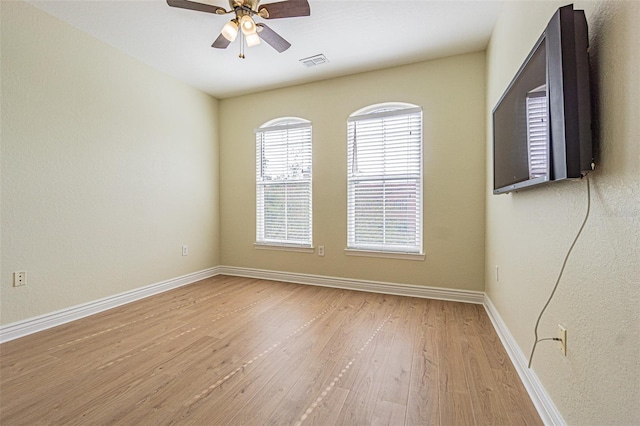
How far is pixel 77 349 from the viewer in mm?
2072

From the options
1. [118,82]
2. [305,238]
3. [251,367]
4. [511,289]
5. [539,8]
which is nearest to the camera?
[539,8]

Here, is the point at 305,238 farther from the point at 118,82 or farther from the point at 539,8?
the point at 539,8

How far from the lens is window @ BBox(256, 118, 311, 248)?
152 inches

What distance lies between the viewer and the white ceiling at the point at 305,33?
2.36 metres

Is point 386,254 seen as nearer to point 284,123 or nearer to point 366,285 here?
point 366,285

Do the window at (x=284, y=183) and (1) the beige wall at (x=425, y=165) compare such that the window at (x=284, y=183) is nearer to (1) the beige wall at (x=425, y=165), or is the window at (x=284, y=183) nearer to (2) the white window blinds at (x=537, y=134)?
(1) the beige wall at (x=425, y=165)

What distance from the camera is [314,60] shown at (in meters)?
3.18

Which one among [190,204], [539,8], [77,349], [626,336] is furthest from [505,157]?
[190,204]

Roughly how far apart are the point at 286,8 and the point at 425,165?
6.82 feet

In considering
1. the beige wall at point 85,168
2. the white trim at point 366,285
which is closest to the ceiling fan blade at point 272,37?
the beige wall at point 85,168

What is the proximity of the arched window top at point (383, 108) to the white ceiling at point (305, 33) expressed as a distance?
1.44ft

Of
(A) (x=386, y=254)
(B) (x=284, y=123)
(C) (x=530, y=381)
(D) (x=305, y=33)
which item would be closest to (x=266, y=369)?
(C) (x=530, y=381)

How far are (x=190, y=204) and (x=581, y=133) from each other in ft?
13.1

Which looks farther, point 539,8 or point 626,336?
point 539,8
